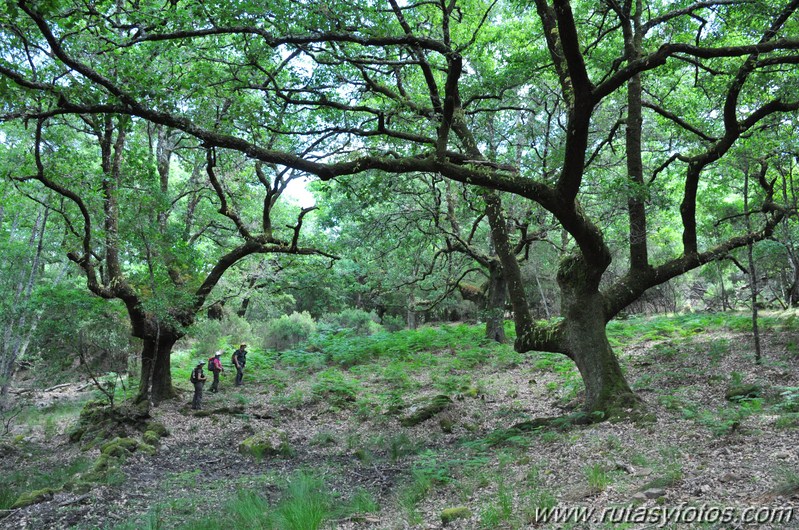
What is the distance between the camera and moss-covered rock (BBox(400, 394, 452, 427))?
984 centimetres

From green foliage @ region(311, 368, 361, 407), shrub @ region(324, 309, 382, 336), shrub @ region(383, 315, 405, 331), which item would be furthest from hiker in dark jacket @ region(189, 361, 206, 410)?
shrub @ region(383, 315, 405, 331)

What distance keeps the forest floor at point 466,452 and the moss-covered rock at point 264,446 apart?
0.35 ft

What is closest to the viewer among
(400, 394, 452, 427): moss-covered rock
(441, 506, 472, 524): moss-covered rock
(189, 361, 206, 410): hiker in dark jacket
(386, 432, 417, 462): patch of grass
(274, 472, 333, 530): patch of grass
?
(441, 506, 472, 524): moss-covered rock

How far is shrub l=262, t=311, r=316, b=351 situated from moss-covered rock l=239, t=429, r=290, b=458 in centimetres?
1200

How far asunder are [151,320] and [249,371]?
4.82 metres

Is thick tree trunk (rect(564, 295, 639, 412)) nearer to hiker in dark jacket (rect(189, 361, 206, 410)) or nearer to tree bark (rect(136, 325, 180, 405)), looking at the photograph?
hiker in dark jacket (rect(189, 361, 206, 410))

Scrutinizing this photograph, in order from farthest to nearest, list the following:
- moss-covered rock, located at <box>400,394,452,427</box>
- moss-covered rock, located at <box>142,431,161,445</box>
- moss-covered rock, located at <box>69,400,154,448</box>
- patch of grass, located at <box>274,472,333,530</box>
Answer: moss-covered rock, located at <box>69,400,154,448</box> → moss-covered rock, located at <box>400,394,452,427</box> → moss-covered rock, located at <box>142,431,161,445</box> → patch of grass, located at <box>274,472,333,530</box>

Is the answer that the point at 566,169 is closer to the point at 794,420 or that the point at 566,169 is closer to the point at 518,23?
the point at 794,420

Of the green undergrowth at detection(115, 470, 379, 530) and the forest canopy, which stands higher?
the forest canopy

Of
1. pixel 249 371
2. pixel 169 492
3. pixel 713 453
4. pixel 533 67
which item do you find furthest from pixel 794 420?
pixel 249 371

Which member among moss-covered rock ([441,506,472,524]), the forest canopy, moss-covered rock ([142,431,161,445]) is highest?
the forest canopy

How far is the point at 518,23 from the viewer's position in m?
13.2

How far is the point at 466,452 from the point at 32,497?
5.65 metres

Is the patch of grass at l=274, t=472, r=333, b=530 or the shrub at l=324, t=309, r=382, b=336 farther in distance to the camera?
the shrub at l=324, t=309, r=382, b=336
